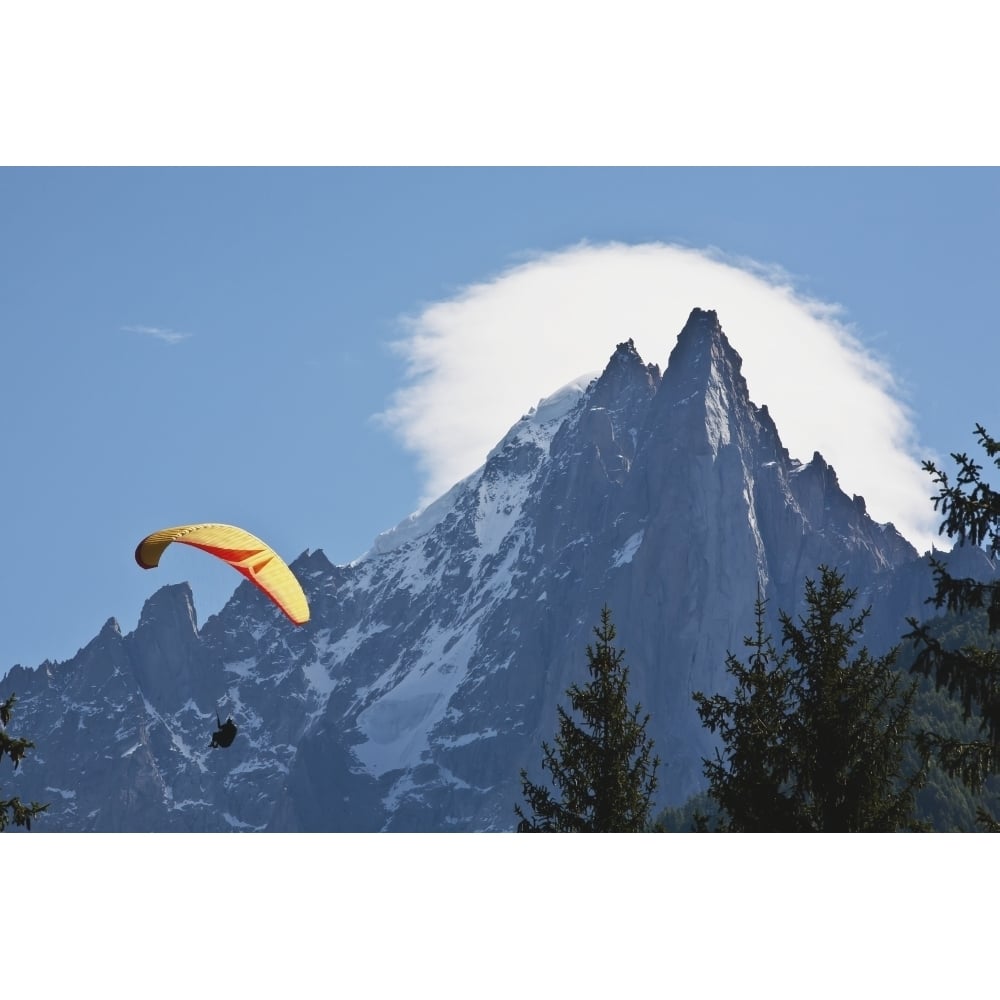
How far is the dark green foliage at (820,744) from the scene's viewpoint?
23562mm

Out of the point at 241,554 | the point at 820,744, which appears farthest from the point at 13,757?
the point at 241,554

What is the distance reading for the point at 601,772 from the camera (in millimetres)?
26547

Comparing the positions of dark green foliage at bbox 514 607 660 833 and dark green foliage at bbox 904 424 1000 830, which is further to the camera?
dark green foliage at bbox 514 607 660 833

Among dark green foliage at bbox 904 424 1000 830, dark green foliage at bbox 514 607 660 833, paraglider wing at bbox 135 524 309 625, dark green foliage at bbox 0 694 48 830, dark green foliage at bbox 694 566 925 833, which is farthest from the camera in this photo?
paraglider wing at bbox 135 524 309 625

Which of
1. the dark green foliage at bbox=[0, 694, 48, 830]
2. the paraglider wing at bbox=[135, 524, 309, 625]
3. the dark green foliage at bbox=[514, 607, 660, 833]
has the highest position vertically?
the paraglider wing at bbox=[135, 524, 309, 625]

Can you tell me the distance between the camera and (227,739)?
30.5 metres

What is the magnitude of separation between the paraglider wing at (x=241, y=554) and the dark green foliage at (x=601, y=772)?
380 inches

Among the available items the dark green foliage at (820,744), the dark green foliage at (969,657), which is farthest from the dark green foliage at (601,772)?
the dark green foliage at (969,657)

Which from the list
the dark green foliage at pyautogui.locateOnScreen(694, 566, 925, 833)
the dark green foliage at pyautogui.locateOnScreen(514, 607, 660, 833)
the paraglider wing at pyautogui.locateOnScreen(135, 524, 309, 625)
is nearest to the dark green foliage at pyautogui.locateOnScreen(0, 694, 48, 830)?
the dark green foliage at pyautogui.locateOnScreen(514, 607, 660, 833)

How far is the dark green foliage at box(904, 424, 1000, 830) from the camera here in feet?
63.3

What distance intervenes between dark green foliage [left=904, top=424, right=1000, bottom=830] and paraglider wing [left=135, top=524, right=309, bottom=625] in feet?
58.2

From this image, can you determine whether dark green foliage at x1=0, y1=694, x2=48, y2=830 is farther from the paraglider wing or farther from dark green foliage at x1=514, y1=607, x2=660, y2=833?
the paraglider wing

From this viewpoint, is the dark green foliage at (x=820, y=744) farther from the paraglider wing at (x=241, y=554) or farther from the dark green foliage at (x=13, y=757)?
the paraglider wing at (x=241, y=554)
